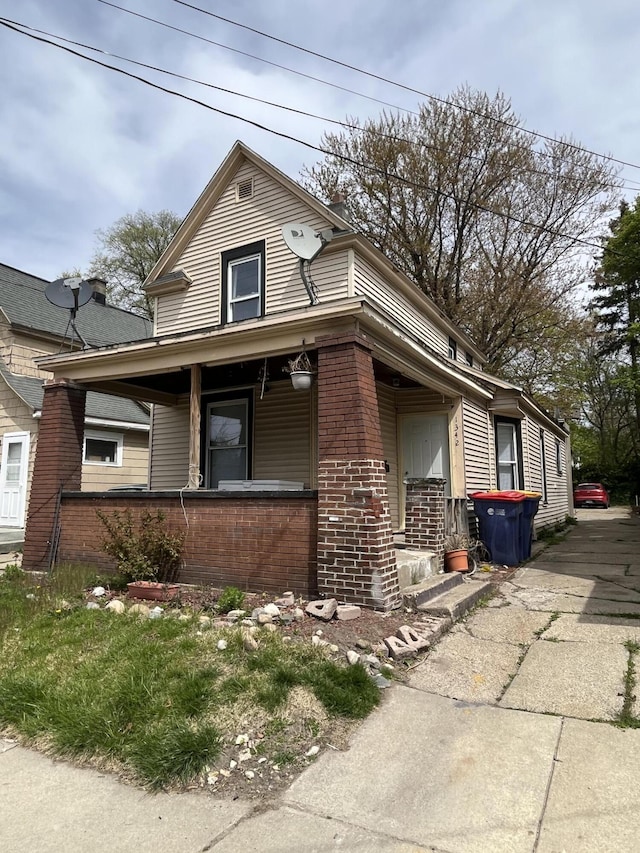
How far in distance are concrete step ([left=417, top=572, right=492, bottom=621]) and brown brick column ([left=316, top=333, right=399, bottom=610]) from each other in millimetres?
390

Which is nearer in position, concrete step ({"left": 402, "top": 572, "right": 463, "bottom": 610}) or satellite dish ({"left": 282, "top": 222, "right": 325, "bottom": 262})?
concrete step ({"left": 402, "top": 572, "right": 463, "bottom": 610})

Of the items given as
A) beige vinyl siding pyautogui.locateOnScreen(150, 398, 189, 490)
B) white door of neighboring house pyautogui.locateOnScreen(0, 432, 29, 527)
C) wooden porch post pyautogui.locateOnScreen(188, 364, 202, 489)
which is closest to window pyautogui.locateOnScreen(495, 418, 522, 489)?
beige vinyl siding pyautogui.locateOnScreen(150, 398, 189, 490)

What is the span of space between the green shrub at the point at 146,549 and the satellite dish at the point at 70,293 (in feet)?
13.4

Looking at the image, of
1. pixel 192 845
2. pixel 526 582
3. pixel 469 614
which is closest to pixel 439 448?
pixel 526 582

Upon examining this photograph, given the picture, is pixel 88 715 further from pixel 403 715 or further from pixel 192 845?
pixel 403 715

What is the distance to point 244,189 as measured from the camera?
10.7 meters

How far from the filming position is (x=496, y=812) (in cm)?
250

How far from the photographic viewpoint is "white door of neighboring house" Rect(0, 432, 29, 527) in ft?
43.2

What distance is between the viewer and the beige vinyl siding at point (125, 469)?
556 inches

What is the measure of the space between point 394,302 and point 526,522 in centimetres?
469

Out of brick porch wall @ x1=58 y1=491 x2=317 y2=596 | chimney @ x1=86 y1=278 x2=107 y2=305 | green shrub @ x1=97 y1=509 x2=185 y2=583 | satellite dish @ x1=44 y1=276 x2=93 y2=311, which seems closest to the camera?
brick porch wall @ x1=58 y1=491 x2=317 y2=596

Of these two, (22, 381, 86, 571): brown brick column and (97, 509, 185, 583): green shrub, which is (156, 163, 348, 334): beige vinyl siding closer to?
(22, 381, 86, 571): brown brick column

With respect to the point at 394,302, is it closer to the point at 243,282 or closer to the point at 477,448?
the point at 243,282

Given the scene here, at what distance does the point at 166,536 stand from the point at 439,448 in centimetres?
543
